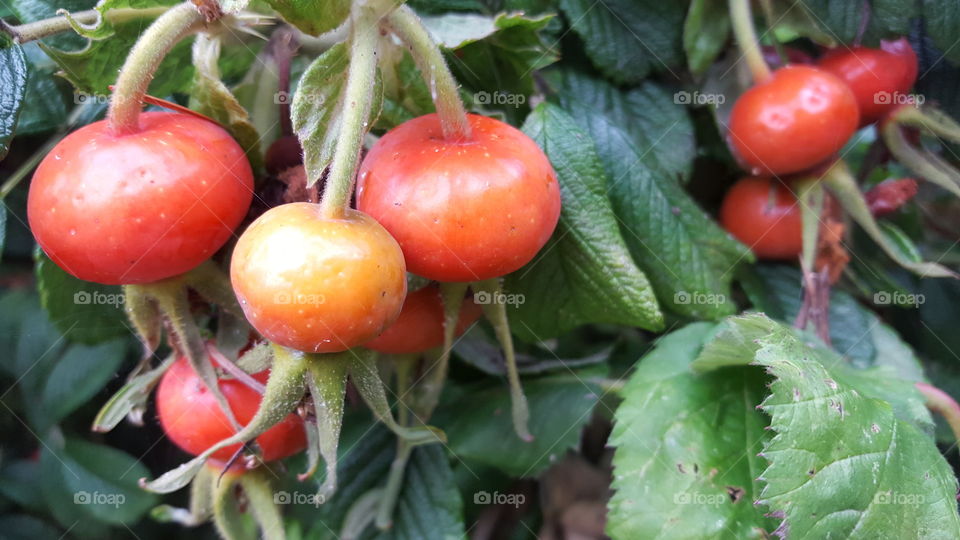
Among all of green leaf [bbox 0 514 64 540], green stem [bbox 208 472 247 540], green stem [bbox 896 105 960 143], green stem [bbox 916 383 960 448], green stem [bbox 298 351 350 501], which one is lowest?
green leaf [bbox 0 514 64 540]

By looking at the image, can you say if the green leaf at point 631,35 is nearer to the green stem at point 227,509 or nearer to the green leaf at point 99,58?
the green leaf at point 99,58

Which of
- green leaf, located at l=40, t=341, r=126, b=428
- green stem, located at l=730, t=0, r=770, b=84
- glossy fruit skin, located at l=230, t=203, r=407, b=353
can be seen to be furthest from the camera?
→ green leaf, located at l=40, t=341, r=126, b=428

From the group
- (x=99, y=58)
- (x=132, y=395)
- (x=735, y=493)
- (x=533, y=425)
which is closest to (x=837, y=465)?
(x=735, y=493)

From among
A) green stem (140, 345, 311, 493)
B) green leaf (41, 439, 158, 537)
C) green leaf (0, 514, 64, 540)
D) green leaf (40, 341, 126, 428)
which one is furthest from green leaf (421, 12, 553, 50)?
green leaf (0, 514, 64, 540)

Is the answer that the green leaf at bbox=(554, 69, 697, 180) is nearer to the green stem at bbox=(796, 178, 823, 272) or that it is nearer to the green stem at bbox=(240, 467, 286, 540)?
the green stem at bbox=(796, 178, 823, 272)

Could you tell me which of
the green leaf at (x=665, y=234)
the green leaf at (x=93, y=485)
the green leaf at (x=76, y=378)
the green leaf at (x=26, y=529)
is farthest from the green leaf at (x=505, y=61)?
the green leaf at (x=26, y=529)

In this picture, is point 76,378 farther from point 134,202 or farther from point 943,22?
point 943,22
